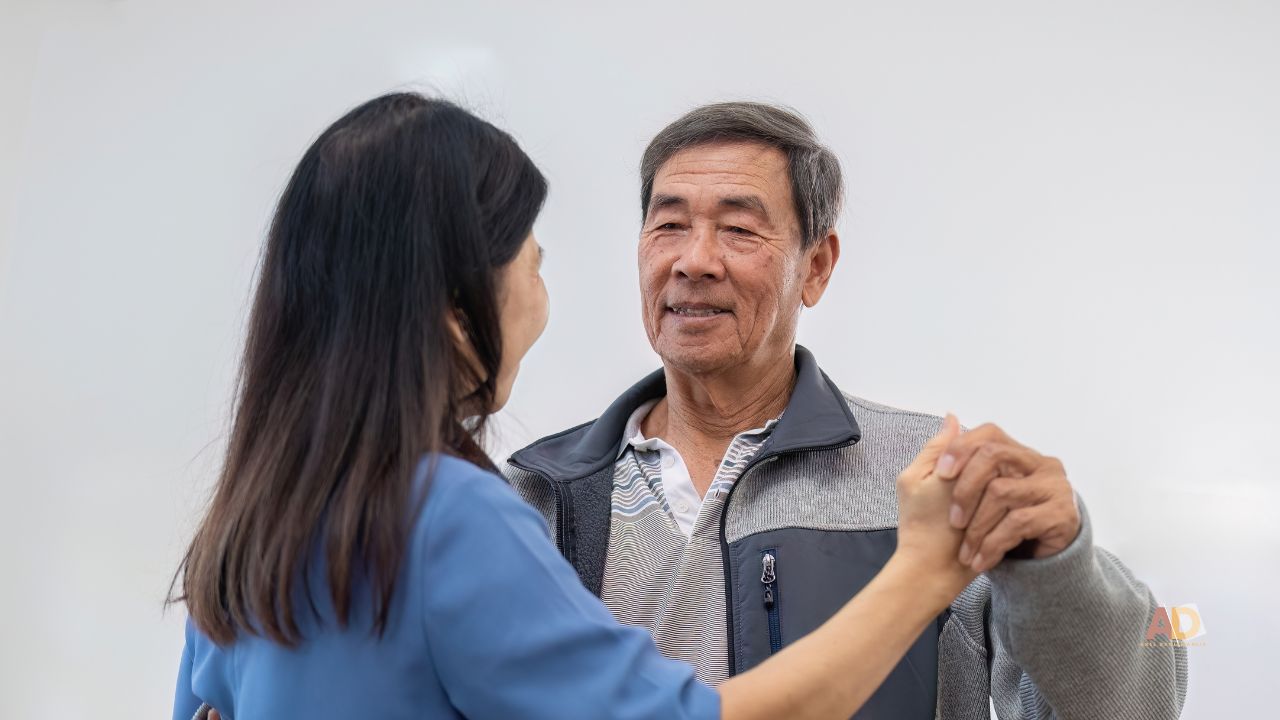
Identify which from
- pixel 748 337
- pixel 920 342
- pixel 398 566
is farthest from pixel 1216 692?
pixel 398 566

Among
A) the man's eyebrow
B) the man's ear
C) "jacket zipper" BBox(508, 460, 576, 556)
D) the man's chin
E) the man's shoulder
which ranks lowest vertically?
"jacket zipper" BBox(508, 460, 576, 556)

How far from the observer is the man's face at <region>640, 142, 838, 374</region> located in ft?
6.16

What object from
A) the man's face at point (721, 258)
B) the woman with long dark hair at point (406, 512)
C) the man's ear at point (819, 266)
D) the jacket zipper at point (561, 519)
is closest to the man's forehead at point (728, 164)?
the man's face at point (721, 258)

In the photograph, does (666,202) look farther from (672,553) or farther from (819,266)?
(672,553)

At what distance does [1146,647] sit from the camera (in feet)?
4.74

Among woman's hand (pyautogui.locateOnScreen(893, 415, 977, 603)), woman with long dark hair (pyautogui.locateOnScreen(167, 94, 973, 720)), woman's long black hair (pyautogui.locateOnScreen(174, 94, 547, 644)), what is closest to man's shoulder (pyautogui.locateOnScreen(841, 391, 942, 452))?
woman's hand (pyautogui.locateOnScreen(893, 415, 977, 603))

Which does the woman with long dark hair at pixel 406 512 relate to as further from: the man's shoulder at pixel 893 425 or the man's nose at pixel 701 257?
the man's nose at pixel 701 257

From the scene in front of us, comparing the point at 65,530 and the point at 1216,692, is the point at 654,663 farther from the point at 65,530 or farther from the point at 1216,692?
the point at 65,530

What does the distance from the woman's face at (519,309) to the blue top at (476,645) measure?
9.0 inches

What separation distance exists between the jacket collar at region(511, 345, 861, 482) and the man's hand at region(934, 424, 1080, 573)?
13.8 inches

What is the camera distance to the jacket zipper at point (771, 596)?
1561mm

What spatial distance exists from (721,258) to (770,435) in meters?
0.29

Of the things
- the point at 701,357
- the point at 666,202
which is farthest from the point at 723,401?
the point at 666,202

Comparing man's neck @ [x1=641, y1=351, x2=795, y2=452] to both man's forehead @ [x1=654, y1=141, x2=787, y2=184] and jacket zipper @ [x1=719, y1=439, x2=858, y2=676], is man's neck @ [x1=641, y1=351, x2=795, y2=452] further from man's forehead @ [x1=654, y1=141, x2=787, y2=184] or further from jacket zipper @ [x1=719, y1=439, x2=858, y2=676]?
man's forehead @ [x1=654, y1=141, x2=787, y2=184]
